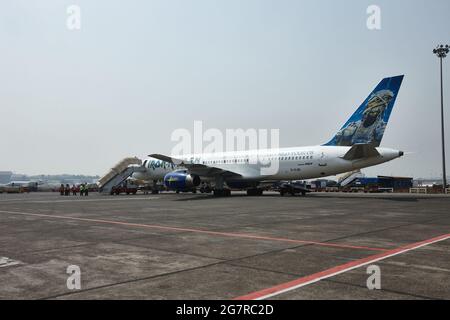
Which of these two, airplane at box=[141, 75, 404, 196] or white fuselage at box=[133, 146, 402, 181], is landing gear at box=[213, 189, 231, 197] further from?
white fuselage at box=[133, 146, 402, 181]

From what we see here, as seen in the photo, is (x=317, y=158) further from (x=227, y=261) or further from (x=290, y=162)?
(x=227, y=261)

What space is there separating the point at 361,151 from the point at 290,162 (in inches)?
266

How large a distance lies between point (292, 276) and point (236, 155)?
33102mm

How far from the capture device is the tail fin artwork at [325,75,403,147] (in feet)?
92.6

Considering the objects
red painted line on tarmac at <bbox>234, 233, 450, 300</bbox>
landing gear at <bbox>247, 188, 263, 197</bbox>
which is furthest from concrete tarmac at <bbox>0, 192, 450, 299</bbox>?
landing gear at <bbox>247, 188, 263, 197</bbox>

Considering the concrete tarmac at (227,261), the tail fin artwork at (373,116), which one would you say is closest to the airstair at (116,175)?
the tail fin artwork at (373,116)

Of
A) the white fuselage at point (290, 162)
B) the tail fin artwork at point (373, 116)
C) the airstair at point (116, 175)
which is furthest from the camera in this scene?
the airstair at point (116, 175)

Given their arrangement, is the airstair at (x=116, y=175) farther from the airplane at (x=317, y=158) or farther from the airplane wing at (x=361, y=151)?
the airplane wing at (x=361, y=151)

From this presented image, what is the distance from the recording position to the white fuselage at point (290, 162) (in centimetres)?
2994

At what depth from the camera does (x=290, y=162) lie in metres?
33.3

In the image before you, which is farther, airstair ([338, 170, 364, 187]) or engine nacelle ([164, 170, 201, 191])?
airstair ([338, 170, 364, 187])
